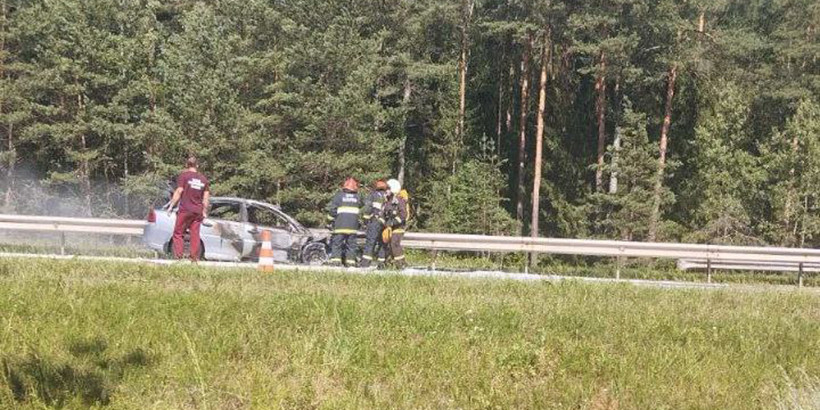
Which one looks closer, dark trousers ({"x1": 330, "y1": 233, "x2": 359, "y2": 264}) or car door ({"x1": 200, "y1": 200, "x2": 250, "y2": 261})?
dark trousers ({"x1": 330, "y1": 233, "x2": 359, "y2": 264})

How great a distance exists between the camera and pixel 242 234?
564 inches

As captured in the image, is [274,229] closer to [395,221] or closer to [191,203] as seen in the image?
[395,221]

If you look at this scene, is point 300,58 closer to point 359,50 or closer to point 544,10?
point 359,50

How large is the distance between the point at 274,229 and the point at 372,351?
9.44 metres

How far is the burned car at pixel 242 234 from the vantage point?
13.9 m

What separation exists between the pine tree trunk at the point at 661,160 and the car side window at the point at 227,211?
64.3ft

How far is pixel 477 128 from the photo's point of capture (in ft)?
132

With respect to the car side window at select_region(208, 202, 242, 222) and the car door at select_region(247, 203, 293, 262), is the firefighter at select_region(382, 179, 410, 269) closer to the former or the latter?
the car door at select_region(247, 203, 293, 262)

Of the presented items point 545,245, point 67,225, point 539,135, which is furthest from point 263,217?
point 539,135

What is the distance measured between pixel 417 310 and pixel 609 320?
1914mm

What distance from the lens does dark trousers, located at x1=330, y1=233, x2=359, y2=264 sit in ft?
41.9

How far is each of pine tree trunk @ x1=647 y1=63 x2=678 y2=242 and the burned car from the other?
18.3 m

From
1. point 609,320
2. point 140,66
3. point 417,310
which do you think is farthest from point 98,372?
point 140,66

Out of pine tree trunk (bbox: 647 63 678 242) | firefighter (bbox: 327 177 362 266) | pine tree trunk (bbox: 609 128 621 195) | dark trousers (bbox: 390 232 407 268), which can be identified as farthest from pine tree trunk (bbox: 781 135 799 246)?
firefighter (bbox: 327 177 362 266)
